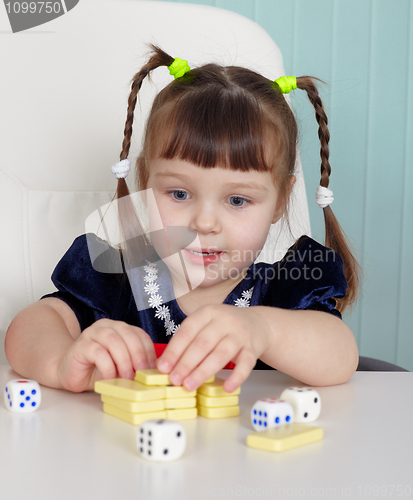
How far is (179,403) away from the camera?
1.57 ft

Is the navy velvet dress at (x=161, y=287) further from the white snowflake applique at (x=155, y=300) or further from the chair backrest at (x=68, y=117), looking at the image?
the chair backrest at (x=68, y=117)

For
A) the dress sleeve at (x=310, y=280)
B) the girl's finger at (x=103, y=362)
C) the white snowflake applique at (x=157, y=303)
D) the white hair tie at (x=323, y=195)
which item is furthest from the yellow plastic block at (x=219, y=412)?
the white hair tie at (x=323, y=195)

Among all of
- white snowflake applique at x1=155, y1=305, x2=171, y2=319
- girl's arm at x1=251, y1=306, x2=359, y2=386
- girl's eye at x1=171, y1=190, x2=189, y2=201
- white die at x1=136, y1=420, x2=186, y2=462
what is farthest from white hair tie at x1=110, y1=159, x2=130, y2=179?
white die at x1=136, y1=420, x2=186, y2=462

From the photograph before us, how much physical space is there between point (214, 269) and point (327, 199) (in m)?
0.24

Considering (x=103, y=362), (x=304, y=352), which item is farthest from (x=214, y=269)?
(x=103, y=362)

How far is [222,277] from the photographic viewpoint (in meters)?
0.92

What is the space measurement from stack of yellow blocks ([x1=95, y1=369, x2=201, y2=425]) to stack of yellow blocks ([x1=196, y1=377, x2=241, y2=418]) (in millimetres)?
11

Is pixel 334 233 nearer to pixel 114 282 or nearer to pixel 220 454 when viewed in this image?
pixel 114 282

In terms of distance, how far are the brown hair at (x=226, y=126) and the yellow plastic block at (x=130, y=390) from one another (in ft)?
1.34

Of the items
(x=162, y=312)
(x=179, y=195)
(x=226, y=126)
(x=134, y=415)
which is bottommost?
(x=162, y=312)

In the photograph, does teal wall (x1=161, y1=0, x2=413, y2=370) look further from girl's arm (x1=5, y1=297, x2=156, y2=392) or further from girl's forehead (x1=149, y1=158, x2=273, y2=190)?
girl's arm (x1=5, y1=297, x2=156, y2=392)

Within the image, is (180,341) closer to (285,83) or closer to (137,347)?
(137,347)

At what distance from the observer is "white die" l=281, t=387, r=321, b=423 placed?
0.47m

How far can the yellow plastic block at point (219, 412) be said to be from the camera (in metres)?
0.49
